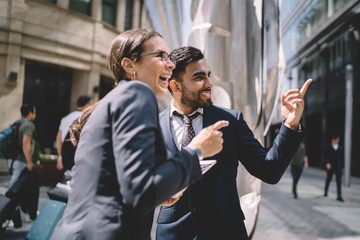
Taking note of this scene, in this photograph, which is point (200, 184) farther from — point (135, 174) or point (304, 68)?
point (304, 68)

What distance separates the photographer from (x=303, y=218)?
21.3 feet

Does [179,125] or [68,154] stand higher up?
[179,125]

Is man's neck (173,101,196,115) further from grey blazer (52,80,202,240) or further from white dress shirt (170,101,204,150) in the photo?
grey blazer (52,80,202,240)

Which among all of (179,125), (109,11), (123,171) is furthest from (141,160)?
(109,11)

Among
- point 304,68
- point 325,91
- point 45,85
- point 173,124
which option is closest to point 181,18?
point 173,124

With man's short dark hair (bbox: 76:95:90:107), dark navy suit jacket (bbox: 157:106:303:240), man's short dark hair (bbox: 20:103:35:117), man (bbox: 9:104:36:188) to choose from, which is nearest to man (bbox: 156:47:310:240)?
dark navy suit jacket (bbox: 157:106:303:240)

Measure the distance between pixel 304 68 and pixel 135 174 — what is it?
85.9 feet

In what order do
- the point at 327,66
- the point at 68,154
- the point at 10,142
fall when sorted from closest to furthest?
the point at 68,154, the point at 10,142, the point at 327,66

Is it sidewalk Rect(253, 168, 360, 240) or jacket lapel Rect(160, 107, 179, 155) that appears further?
sidewalk Rect(253, 168, 360, 240)

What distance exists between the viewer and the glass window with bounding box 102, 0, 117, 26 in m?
13.7

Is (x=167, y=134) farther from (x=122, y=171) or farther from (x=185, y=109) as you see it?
(x=122, y=171)

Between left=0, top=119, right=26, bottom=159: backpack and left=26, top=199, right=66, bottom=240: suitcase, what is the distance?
135 cm

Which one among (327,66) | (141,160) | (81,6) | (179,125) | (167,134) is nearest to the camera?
(141,160)

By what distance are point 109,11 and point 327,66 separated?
14.5 m
